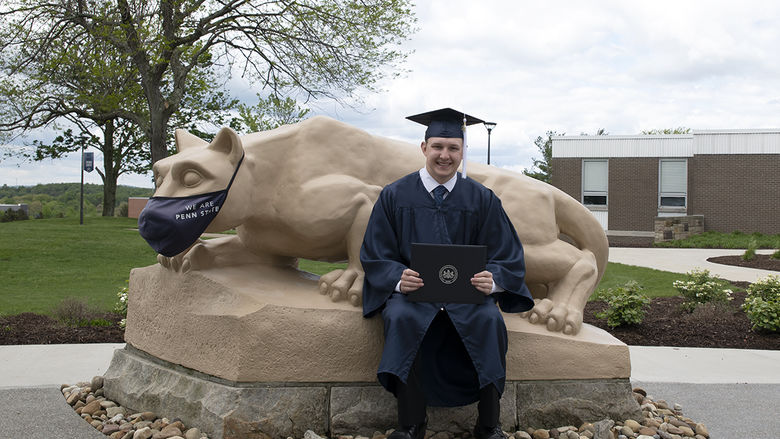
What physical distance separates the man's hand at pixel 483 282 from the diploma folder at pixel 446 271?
2 cm

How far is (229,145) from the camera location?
147 inches

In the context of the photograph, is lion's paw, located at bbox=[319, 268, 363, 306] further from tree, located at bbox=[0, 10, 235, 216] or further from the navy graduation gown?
tree, located at bbox=[0, 10, 235, 216]

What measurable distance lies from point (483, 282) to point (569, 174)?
2474 centimetres

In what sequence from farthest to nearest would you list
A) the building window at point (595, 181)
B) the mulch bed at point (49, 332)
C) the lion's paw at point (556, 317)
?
the building window at point (595, 181), the mulch bed at point (49, 332), the lion's paw at point (556, 317)

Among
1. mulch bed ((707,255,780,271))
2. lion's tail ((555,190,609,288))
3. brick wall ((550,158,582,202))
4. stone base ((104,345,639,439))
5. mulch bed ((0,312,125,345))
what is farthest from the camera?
brick wall ((550,158,582,202))

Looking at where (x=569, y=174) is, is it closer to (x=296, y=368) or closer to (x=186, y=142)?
(x=186, y=142)

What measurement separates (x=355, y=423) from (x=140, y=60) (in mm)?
10961

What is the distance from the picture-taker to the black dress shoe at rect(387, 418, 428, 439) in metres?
3.21

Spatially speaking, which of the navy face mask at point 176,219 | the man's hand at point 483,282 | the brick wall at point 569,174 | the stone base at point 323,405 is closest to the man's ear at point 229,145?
the navy face mask at point 176,219

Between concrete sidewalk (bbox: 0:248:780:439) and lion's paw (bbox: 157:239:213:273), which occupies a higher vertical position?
lion's paw (bbox: 157:239:213:273)

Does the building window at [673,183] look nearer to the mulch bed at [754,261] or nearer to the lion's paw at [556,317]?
the mulch bed at [754,261]

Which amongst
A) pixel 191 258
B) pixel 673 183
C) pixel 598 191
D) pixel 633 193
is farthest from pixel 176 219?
pixel 673 183

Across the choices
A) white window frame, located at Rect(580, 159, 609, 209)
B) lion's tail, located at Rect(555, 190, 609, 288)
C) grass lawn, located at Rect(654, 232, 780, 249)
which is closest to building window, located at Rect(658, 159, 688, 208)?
grass lawn, located at Rect(654, 232, 780, 249)

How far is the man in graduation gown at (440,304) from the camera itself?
3244 mm
